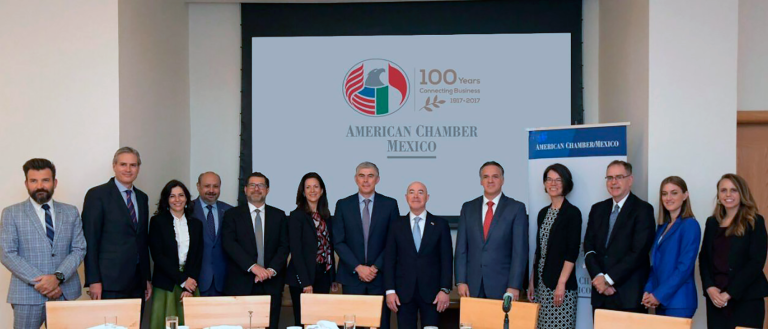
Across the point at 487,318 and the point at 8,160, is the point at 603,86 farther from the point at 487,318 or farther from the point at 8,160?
the point at 8,160

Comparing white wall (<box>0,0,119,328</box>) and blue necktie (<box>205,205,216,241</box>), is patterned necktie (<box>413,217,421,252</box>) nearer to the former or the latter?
blue necktie (<box>205,205,216,241</box>)

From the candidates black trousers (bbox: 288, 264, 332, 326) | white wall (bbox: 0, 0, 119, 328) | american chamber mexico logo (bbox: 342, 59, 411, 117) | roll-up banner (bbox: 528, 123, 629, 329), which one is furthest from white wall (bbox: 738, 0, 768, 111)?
white wall (bbox: 0, 0, 119, 328)

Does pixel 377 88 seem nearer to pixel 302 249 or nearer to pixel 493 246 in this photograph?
pixel 302 249

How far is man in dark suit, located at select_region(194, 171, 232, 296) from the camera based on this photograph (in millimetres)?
5660

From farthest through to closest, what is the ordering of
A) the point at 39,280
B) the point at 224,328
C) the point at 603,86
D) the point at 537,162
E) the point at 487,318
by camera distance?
1. the point at 603,86
2. the point at 537,162
3. the point at 39,280
4. the point at 487,318
5. the point at 224,328

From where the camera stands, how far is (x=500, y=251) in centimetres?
536

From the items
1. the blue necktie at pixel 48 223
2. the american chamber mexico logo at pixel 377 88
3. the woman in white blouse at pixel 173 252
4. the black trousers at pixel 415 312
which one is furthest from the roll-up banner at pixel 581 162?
the blue necktie at pixel 48 223

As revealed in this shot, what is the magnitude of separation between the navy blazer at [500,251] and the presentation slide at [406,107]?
2.09 metres

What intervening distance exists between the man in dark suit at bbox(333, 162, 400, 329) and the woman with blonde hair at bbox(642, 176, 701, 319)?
191cm

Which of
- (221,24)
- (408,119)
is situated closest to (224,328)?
(408,119)

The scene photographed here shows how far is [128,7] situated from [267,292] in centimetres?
264

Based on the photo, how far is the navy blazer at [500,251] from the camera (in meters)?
5.33

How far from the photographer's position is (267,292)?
5.53 m

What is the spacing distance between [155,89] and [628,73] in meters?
4.25
